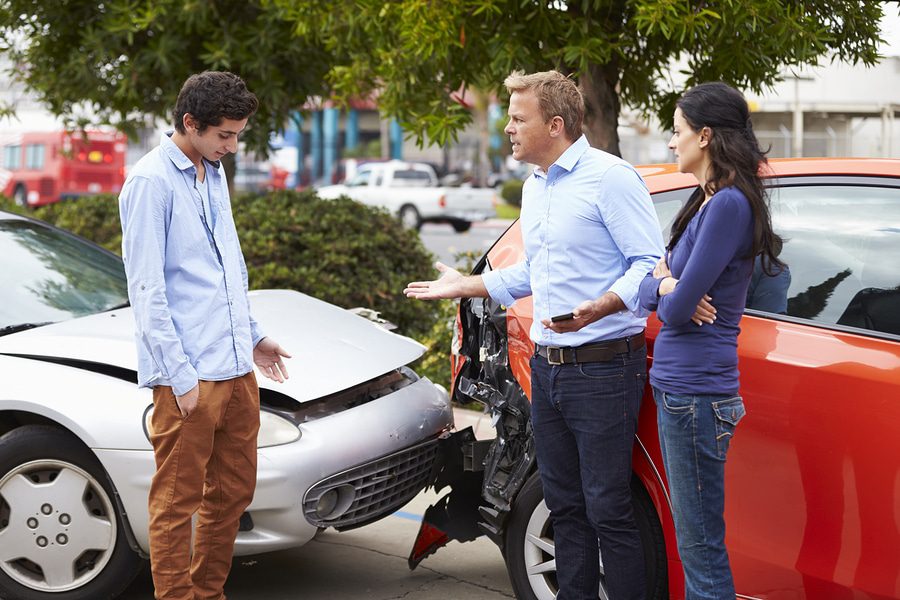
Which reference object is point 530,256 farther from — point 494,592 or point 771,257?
point 494,592

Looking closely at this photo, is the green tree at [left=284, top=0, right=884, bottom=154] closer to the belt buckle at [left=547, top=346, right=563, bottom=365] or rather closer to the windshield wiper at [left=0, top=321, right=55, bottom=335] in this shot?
the belt buckle at [left=547, top=346, right=563, bottom=365]

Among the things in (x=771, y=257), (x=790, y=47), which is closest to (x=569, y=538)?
(x=771, y=257)

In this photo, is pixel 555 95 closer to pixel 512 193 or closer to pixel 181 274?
pixel 181 274

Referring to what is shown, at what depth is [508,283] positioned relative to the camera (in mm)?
3479

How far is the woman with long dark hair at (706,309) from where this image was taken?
2812 millimetres

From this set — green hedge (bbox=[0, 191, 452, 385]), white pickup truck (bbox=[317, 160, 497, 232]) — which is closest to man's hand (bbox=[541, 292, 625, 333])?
green hedge (bbox=[0, 191, 452, 385])

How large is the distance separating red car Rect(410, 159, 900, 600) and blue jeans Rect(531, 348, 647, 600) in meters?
0.15

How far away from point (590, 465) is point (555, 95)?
1078 millimetres

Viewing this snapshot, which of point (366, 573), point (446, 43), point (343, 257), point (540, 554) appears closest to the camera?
point (540, 554)

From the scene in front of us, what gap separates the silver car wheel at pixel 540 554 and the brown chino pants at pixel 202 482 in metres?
0.93

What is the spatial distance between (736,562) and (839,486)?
1.29 feet

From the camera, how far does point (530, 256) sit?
335cm

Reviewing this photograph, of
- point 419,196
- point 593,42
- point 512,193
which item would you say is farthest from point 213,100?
point 512,193

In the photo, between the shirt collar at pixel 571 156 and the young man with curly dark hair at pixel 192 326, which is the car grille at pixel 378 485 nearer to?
the young man with curly dark hair at pixel 192 326
